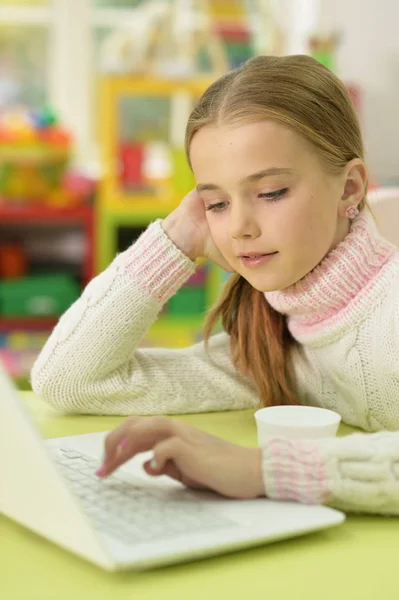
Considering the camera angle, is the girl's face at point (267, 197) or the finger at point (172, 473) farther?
the girl's face at point (267, 197)

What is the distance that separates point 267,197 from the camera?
1026mm

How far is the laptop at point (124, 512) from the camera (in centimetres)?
64

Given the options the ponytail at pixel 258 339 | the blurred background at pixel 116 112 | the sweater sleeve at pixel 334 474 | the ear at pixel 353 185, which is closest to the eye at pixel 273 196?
the ear at pixel 353 185

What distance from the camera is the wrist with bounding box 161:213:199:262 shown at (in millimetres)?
1241

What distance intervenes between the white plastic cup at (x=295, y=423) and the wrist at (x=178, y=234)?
366mm

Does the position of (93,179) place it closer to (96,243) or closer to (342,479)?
(96,243)

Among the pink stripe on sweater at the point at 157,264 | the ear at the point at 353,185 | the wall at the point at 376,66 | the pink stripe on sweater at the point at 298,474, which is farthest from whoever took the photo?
the wall at the point at 376,66

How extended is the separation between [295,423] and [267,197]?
0.84 feet

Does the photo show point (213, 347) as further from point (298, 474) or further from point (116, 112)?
point (116, 112)

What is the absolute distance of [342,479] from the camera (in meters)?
0.77

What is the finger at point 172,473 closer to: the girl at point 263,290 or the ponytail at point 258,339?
the girl at point 263,290

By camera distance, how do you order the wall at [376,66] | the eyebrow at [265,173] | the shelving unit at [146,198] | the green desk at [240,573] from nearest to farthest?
the green desk at [240,573] < the eyebrow at [265,173] < the wall at [376,66] < the shelving unit at [146,198]

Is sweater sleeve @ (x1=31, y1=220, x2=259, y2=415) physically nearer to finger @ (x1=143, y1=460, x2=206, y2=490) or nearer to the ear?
the ear

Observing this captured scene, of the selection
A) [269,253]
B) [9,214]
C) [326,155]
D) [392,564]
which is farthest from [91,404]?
[9,214]
